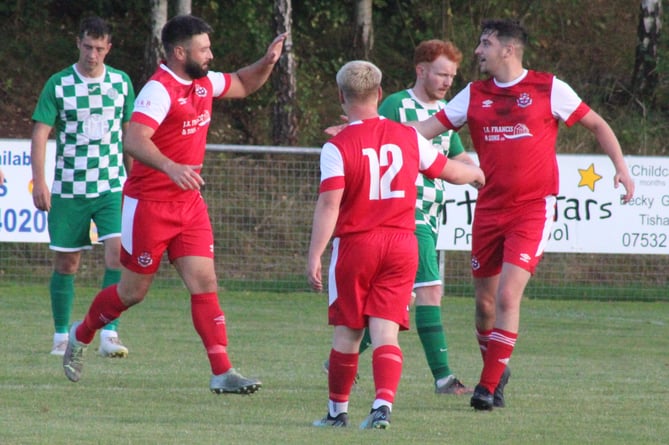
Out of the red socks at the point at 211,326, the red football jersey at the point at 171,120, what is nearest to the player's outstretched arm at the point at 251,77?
the red football jersey at the point at 171,120

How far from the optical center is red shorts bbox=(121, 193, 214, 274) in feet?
23.6

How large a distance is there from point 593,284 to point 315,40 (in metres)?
8.64

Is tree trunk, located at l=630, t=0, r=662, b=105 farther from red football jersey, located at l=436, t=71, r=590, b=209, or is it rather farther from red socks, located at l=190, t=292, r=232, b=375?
red socks, located at l=190, t=292, r=232, b=375

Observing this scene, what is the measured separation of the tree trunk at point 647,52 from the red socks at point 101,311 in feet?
47.1

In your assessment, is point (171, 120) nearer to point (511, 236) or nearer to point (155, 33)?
point (511, 236)

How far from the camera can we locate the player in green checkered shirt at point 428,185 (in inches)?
309

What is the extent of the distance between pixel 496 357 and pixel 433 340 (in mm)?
821

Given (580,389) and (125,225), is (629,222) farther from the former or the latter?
(125,225)

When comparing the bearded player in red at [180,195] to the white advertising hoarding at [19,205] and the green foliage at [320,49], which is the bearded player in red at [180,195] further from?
the green foliage at [320,49]

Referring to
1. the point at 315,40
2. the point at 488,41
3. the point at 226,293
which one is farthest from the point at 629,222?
the point at 315,40

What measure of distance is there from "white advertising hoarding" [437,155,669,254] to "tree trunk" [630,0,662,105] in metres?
6.72

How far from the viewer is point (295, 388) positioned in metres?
7.71

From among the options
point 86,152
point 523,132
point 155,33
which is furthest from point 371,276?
point 155,33

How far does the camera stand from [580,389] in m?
7.85
